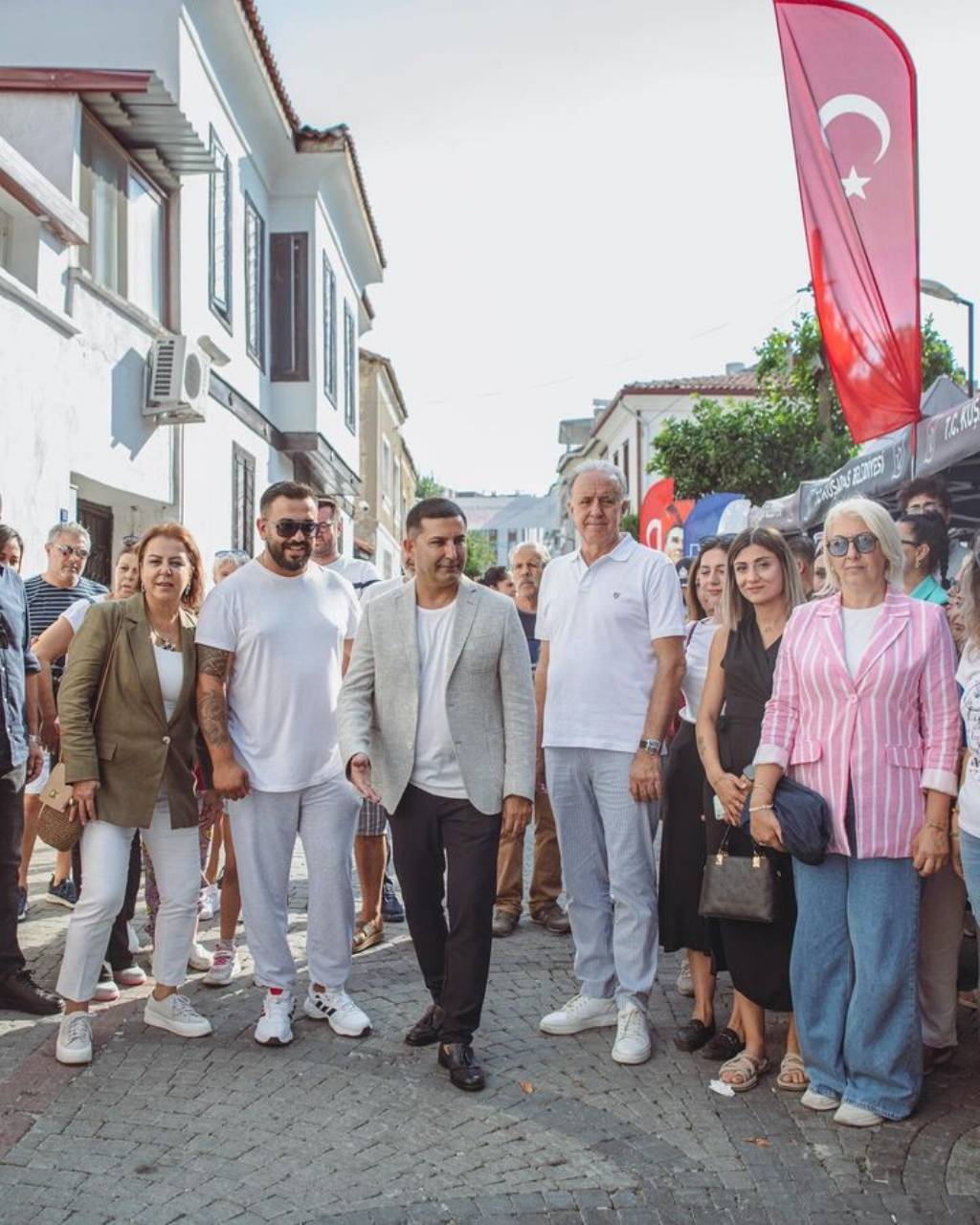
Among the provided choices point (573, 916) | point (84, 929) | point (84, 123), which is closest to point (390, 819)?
point (573, 916)

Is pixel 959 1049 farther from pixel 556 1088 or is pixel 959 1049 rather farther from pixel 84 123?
pixel 84 123

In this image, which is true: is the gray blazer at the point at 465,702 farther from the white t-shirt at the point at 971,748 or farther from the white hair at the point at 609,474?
the white t-shirt at the point at 971,748

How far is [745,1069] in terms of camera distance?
4.44m

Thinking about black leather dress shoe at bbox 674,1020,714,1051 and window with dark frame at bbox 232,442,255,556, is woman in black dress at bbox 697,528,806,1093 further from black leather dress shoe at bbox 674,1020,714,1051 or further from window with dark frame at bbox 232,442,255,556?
window with dark frame at bbox 232,442,255,556

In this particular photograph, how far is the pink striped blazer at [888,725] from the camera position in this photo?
410 cm

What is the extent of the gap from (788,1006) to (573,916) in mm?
996

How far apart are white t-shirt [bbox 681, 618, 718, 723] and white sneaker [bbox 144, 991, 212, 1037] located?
2.39m

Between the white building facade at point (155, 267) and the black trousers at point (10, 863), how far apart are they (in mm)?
3960

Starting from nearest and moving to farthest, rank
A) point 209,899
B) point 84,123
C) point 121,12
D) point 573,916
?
1. point 573,916
2. point 209,899
3. point 84,123
4. point 121,12

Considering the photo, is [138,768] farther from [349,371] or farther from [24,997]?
[349,371]

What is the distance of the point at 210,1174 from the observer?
368 centimetres

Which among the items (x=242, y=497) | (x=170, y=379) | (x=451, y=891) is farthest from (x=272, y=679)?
(x=242, y=497)

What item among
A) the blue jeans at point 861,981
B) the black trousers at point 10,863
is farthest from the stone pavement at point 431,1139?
the black trousers at point 10,863

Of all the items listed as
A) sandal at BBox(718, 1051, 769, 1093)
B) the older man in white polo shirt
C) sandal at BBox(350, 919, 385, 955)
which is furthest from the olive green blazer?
sandal at BBox(718, 1051, 769, 1093)
